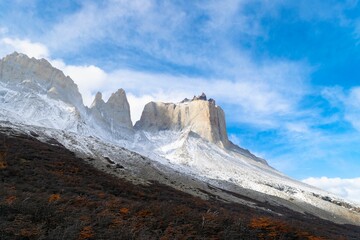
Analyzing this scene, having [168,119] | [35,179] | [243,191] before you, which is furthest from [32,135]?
[168,119]

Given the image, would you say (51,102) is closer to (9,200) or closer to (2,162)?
(2,162)

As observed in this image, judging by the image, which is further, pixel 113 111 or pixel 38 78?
pixel 113 111

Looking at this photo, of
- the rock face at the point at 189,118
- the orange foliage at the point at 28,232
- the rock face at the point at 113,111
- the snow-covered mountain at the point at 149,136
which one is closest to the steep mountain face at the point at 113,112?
the rock face at the point at 113,111

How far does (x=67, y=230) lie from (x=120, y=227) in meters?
1.73

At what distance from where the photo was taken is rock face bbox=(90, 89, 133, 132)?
138m

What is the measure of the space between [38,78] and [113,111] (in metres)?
35.5

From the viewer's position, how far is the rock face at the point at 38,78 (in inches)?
4715

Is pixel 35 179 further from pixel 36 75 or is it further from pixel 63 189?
pixel 36 75

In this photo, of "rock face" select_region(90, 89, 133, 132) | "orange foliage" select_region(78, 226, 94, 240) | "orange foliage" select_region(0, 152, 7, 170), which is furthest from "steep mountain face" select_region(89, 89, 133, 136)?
"orange foliage" select_region(78, 226, 94, 240)

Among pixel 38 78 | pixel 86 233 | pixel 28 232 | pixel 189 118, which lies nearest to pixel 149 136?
pixel 189 118

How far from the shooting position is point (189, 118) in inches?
6663

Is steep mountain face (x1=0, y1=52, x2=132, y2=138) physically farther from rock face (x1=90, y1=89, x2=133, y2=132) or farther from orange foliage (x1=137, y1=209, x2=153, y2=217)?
orange foliage (x1=137, y1=209, x2=153, y2=217)

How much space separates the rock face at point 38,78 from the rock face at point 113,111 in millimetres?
9206

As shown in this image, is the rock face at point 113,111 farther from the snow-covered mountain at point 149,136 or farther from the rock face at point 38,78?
the rock face at point 38,78
